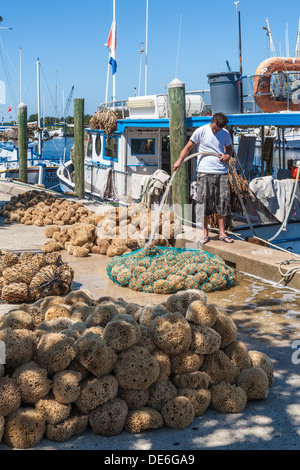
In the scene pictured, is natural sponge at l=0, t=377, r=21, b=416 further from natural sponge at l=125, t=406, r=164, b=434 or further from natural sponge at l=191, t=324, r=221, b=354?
natural sponge at l=191, t=324, r=221, b=354

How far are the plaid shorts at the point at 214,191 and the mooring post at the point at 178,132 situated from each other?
116 centimetres

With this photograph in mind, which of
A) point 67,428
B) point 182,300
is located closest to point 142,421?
point 67,428

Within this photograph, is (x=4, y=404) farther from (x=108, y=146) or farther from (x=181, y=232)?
(x=108, y=146)

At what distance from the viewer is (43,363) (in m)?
3.38

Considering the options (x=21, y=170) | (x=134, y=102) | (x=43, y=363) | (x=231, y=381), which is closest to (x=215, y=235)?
(x=231, y=381)

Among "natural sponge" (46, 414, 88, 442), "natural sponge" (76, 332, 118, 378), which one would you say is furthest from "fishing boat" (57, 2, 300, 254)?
"natural sponge" (46, 414, 88, 442)

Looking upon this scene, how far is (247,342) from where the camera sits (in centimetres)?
476

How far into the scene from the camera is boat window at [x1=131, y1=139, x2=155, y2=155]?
14.3m

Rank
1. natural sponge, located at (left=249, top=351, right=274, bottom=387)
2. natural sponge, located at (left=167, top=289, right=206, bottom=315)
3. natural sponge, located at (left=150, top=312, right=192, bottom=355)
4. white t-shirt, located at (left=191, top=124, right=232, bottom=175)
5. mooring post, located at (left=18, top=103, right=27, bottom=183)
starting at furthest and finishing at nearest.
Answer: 1. mooring post, located at (left=18, top=103, right=27, bottom=183)
2. white t-shirt, located at (left=191, top=124, right=232, bottom=175)
3. natural sponge, located at (left=167, top=289, right=206, bottom=315)
4. natural sponge, located at (left=249, top=351, right=274, bottom=387)
5. natural sponge, located at (left=150, top=312, right=192, bottom=355)

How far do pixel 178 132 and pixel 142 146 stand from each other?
540cm

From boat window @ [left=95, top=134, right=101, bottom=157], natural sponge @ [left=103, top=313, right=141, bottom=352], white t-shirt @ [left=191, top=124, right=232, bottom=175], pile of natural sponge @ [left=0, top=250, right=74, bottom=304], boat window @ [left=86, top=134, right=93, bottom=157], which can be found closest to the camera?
natural sponge @ [left=103, top=313, right=141, bottom=352]

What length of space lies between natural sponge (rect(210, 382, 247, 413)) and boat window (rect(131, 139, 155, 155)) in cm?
1118

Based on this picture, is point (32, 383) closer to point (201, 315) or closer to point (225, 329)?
point (201, 315)
